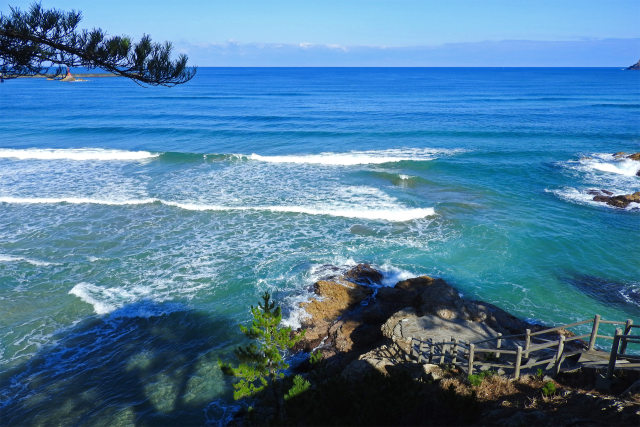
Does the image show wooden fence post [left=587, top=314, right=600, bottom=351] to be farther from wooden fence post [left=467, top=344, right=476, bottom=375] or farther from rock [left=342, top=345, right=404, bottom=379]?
rock [left=342, top=345, right=404, bottom=379]

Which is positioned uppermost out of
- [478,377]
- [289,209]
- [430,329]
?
[478,377]

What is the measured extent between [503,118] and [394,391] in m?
47.9

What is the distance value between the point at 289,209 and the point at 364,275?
26.4ft

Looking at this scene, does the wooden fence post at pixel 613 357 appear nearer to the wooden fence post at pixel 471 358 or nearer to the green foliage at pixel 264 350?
the wooden fence post at pixel 471 358

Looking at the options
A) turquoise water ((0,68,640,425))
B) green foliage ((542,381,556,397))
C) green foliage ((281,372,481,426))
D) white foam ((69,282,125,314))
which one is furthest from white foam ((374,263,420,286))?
white foam ((69,282,125,314))

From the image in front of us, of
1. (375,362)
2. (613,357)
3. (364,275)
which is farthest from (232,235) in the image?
(613,357)

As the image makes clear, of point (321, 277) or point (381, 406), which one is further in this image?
point (321, 277)

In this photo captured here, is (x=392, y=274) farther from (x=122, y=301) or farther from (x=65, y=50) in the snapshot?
(x=65, y=50)

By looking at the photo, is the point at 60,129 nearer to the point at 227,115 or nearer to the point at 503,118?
the point at 227,115

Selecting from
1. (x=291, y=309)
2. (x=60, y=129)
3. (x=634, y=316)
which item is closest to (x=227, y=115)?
(x=60, y=129)

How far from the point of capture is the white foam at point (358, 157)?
3306 centimetres

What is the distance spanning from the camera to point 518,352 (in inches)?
346

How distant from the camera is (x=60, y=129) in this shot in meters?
44.1

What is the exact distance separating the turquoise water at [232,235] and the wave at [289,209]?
0.41 ft
